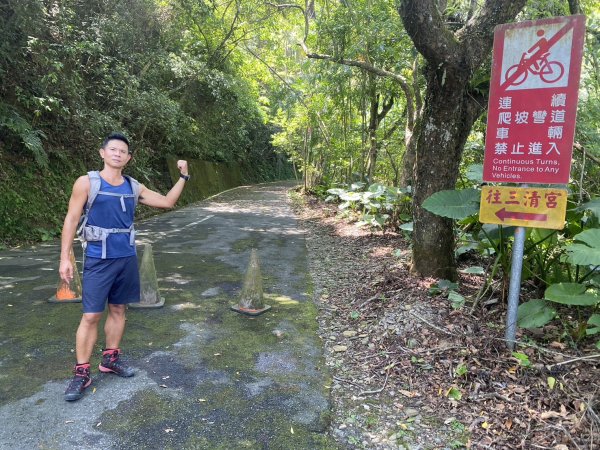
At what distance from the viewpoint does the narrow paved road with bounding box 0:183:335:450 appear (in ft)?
8.88

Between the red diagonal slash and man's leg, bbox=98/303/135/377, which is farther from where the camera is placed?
man's leg, bbox=98/303/135/377

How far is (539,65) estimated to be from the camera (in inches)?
125

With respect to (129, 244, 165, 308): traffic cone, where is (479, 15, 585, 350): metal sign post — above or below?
above

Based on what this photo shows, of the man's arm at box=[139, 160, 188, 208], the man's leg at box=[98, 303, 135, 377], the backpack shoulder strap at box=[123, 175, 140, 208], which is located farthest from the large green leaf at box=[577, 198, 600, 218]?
the man's leg at box=[98, 303, 135, 377]

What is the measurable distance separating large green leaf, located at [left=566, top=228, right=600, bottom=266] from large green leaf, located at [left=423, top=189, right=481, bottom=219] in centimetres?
94

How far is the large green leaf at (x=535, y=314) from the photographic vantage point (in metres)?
3.44

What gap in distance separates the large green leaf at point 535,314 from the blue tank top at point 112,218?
10.5 ft

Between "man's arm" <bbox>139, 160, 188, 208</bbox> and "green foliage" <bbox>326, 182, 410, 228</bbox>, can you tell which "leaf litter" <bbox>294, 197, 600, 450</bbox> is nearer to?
"man's arm" <bbox>139, 160, 188, 208</bbox>

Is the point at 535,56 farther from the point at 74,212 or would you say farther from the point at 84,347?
the point at 84,347

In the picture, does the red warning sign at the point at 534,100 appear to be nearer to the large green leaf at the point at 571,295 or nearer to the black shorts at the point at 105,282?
the large green leaf at the point at 571,295

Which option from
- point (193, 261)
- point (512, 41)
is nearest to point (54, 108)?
point (193, 261)

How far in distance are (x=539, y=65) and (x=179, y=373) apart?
3.62 metres

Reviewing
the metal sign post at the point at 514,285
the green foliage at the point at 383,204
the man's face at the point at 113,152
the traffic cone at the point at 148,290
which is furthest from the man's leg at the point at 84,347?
the green foliage at the point at 383,204

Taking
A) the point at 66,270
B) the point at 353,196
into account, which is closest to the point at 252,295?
the point at 66,270
